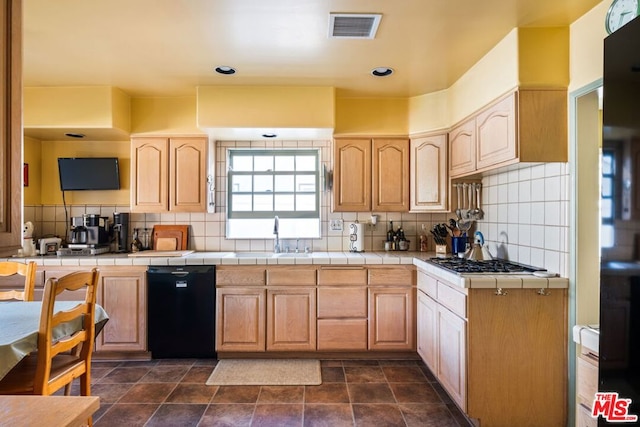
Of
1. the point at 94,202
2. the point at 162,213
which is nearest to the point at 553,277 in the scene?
the point at 162,213

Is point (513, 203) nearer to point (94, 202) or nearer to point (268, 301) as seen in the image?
point (268, 301)

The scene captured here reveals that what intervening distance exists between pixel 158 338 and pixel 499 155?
302 cm

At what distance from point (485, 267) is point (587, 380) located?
81cm

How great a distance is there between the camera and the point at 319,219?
12.0 feet

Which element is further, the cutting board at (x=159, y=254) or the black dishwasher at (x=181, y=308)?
the cutting board at (x=159, y=254)

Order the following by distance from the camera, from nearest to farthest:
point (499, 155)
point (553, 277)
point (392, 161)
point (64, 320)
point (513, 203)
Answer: point (64, 320)
point (553, 277)
point (499, 155)
point (513, 203)
point (392, 161)

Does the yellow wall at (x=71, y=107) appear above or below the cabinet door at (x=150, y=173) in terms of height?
above

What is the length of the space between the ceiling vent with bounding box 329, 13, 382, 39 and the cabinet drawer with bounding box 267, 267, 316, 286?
5.98 ft

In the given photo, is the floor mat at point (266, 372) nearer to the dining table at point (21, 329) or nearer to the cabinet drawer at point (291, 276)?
the cabinet drawer at point (291, 276)

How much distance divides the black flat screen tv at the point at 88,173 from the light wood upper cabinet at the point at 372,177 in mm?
2205

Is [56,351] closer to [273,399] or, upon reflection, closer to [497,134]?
[273,399]

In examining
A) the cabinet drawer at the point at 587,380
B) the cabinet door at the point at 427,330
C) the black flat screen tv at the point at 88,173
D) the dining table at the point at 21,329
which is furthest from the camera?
the black flat screen tv at the point at 88,173

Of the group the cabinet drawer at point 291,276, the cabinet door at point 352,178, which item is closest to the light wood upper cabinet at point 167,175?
the cabinet drawer at point 291,276

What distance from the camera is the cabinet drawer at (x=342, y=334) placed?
118 inches
